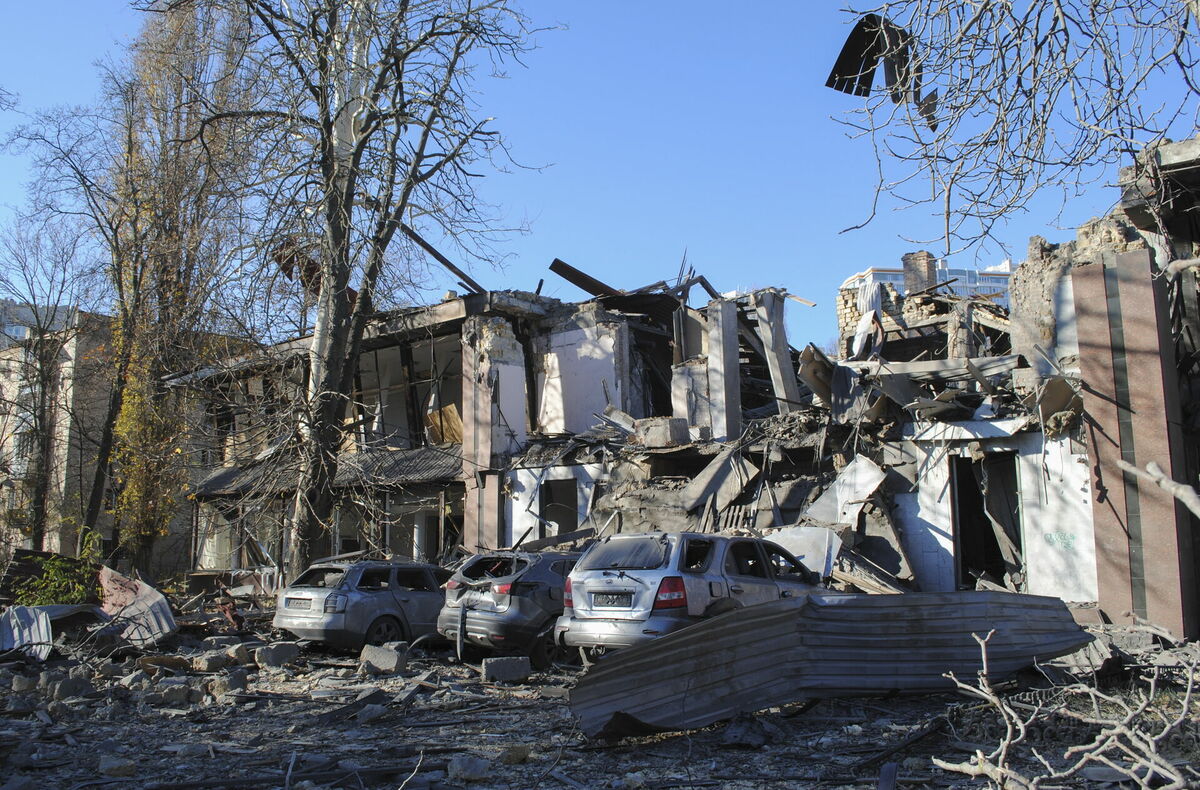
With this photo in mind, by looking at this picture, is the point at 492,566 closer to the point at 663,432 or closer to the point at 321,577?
the point at 321,577

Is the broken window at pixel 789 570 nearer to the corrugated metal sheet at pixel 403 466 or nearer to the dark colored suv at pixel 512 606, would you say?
the dark colored suv at pixel 512 606

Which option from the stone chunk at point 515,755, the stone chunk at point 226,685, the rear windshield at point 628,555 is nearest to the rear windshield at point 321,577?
the stone chunk at point 226,685

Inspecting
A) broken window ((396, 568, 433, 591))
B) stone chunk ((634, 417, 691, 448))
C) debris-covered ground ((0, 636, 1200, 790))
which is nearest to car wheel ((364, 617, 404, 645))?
broken window ((396, 568, 433, 591))

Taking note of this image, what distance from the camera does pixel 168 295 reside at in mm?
27953

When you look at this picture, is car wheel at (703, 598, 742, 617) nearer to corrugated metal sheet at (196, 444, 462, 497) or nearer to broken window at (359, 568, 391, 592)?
broken window at (359, 568, 391, 592)

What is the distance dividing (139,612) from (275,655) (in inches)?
125

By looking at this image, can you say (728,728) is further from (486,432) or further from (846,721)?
(486,432)

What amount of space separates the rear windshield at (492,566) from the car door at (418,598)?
1.46 meters

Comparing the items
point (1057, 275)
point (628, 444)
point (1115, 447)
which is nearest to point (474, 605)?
point (628, 444)

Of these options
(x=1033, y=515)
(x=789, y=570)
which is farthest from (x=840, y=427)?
(x=789, y=570)

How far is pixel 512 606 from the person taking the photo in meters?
12.2

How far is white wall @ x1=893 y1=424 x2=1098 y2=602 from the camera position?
568 inches

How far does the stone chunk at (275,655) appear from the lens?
12.6 meters

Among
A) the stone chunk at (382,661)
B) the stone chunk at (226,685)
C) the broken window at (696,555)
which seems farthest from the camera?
the stone chunk at (382,661)
